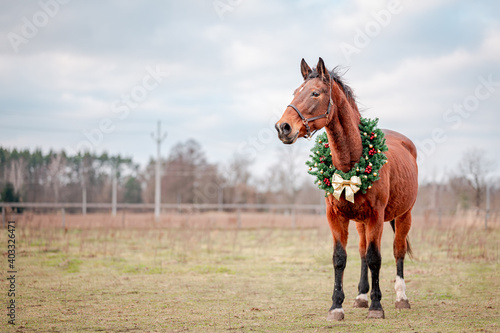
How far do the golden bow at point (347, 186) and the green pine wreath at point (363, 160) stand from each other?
6 cm

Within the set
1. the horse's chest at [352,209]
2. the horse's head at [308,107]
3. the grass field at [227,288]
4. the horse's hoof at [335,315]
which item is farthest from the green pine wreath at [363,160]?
the grass field at [227,288]

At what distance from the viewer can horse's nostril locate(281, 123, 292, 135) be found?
4.53 metres

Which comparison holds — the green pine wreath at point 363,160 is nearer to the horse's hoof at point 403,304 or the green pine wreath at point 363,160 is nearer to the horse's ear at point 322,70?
the horse's ear at point 322,70

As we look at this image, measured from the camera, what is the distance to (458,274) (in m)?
9.05

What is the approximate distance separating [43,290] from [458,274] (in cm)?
780

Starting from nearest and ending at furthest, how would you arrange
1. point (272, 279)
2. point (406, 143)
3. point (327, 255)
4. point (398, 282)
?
point (398, 282), point (406, 143), point (272, 279), point (327, 255)

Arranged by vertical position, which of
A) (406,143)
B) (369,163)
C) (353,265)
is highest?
(406,143)

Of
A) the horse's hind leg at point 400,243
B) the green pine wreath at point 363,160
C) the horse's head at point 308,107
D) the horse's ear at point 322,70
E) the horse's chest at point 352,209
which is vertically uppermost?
the horse's ear at point 322,70

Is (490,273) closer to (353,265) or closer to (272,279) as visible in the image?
(353,265)

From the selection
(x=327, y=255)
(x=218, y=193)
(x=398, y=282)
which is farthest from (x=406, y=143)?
(x=218, y=193)

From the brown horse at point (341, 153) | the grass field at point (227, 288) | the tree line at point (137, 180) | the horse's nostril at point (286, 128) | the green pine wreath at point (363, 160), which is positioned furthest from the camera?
the tree line at point (137, 180)

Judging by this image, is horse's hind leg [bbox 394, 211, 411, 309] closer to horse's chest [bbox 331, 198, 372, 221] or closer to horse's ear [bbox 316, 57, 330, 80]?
horse's chest [bbox 331, 198, 372, 221]

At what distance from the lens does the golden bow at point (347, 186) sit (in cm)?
518

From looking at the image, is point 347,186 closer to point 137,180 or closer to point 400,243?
point 400,243
